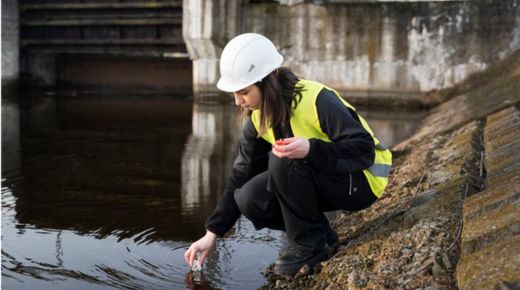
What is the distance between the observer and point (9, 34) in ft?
47.0

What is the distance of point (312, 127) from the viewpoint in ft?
8.05

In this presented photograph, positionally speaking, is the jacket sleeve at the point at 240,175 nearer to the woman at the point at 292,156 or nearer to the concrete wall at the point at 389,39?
the woman at the point at 292,156

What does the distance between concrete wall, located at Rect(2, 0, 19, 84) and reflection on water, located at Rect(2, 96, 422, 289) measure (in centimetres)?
597

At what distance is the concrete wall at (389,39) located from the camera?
1069cm

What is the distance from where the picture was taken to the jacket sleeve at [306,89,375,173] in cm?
233

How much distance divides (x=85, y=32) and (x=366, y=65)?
621cm

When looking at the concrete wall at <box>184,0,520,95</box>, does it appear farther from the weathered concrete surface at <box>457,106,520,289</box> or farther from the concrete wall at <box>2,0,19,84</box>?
the weathered concrete surface at <box>457,106,520,289</box>

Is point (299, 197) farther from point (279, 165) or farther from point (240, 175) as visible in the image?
point (240, 175)

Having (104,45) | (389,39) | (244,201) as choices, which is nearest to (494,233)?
(244,201)

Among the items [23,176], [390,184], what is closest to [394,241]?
[390,184]

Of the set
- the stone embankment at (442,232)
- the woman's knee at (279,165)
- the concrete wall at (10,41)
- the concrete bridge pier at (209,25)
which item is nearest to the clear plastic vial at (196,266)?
the stone embankment at (442,232)

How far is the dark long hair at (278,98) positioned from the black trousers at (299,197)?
0.44 ft

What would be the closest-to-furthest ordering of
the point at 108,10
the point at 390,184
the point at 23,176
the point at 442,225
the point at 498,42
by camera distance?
the point at 442,225 → the point at 390,184 → the point at 23,176 → the point at 498,42 → the point at 108,10

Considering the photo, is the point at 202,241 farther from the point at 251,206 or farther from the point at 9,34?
the point at 9,34
